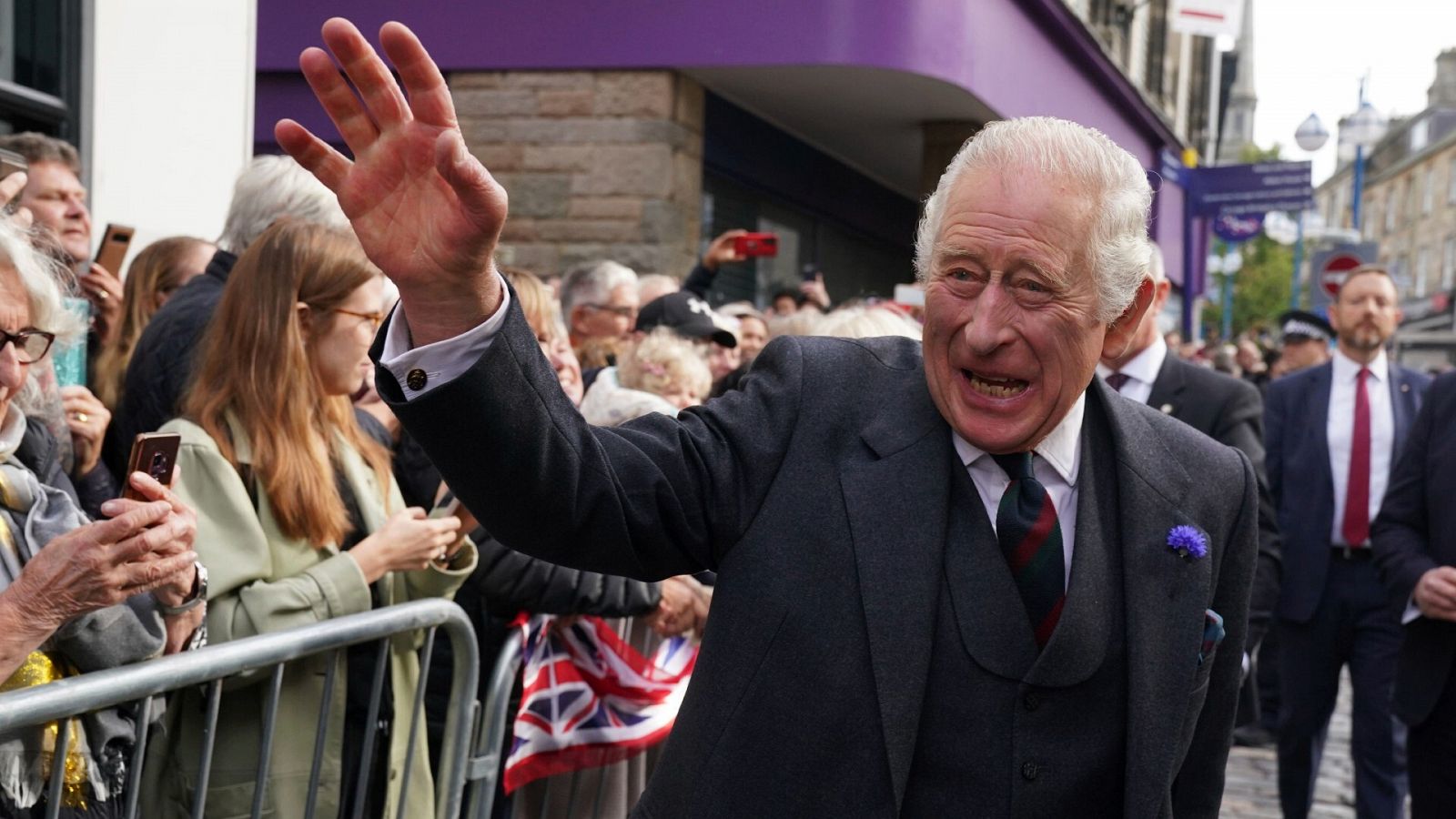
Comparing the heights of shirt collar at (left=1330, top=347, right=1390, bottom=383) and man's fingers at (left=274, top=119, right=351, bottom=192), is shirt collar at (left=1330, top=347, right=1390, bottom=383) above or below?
below

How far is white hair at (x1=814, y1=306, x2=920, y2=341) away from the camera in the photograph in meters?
4.34

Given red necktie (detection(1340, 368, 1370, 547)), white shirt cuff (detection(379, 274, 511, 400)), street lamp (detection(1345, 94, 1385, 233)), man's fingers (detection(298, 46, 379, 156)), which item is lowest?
red necktie (detection(1340, 368, 1370, 547))

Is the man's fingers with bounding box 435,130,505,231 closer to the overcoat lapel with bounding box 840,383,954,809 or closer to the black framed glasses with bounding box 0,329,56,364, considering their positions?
the overcoat lapel with bounding box 840,383,954,809

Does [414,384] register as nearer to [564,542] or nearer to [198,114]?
[564,542]

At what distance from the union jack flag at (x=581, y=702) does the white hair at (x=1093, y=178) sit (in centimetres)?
207

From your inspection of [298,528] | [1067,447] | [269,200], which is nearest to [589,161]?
[269,200]

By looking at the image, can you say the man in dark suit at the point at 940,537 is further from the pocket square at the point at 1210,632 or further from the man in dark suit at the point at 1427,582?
the man in dark suit at the point at 1427,582

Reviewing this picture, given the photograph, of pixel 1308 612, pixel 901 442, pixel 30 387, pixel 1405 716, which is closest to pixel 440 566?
pixel 30 387

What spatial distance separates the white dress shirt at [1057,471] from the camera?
2.34m

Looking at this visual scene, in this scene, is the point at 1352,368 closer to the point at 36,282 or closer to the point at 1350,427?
the point at 1350,427

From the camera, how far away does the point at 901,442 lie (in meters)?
2.27

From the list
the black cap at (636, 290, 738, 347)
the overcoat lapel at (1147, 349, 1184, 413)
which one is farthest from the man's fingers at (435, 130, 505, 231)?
the black cap at (636, 290, 738, 347)

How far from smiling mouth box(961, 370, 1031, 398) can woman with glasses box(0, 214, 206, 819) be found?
1.37 meters

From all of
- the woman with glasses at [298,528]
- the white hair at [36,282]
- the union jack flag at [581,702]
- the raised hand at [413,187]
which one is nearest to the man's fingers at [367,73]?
the raised hand at [413,187]
